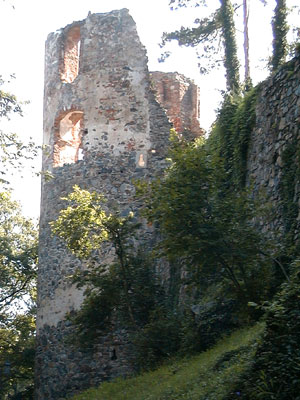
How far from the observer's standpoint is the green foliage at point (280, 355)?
640 centimetres

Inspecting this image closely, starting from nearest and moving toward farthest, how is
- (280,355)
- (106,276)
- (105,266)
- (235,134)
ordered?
(280,355)
(235,134)
(106,276)
(105,266)

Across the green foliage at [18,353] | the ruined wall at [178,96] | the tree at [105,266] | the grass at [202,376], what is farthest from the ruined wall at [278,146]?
the green foliage at [18,353]

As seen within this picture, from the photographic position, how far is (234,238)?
9.44 meters

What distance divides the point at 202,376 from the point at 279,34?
9980mm

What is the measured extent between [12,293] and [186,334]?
499 inches

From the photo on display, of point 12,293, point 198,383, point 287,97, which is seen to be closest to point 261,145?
point 287,97

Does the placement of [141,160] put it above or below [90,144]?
below

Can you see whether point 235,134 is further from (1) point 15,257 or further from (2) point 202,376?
(1) point 15,257

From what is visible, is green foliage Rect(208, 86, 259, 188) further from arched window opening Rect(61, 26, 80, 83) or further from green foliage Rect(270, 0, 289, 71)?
arched window opening Rect(61, 26, 80, 83)

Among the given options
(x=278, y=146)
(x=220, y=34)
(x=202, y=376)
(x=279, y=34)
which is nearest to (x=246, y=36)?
(x=220, y=34)

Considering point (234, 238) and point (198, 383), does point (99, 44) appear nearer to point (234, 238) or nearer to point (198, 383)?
point (234, 238)

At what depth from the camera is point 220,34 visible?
842 inches

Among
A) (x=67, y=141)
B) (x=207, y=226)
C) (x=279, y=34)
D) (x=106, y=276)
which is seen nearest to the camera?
(x=207, y=226)

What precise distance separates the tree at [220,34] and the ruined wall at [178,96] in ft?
3.61
